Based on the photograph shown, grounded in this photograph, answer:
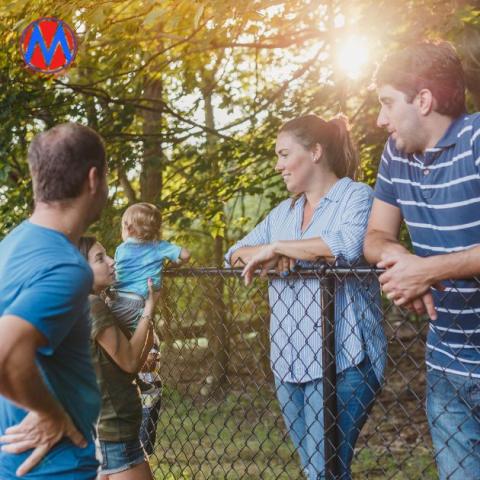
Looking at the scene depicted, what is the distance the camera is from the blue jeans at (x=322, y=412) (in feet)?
10.3

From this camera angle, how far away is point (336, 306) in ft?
10.6

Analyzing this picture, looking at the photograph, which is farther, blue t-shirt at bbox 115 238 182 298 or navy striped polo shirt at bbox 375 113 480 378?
blue t-shirt at bbox 115 238 182 298

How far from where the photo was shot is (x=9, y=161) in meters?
6.72

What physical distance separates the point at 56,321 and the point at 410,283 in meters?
1.24

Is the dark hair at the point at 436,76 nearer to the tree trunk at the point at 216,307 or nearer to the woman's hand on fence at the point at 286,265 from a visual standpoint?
the woman's hand on fence at the point at 286,265

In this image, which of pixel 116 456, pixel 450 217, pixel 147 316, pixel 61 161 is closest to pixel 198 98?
pixel 147 316

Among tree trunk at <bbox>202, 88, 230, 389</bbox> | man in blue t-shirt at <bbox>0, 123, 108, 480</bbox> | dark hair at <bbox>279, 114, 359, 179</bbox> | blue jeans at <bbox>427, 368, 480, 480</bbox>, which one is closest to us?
man in blue t-shirt at <bbox>0, 123, 108, 480</bbox>

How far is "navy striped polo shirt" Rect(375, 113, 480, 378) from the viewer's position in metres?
2.72

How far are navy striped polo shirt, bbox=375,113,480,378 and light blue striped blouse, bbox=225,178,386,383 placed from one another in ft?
0.93

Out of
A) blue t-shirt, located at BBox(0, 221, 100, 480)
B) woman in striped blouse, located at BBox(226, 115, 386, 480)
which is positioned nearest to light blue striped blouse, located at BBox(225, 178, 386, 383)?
woman in striped blouse, located at BBox(226, 115, 386, 480)

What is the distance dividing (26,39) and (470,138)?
3.74 m

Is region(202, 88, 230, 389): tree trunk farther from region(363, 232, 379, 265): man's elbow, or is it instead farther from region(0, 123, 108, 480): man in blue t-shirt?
region(0, 123, 108, 480): man in blue t-shirt

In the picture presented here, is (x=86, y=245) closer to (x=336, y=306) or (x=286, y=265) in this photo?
(x=286, y=265)
